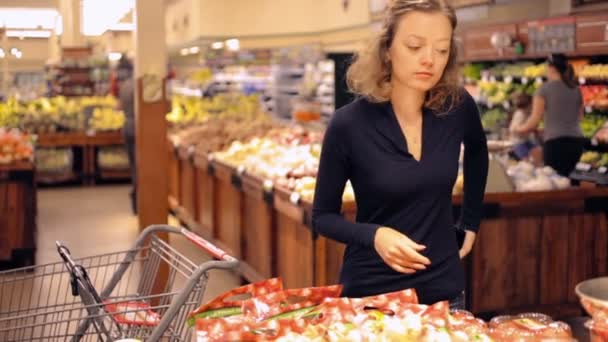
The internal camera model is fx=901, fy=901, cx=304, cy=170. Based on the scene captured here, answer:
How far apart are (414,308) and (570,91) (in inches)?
246

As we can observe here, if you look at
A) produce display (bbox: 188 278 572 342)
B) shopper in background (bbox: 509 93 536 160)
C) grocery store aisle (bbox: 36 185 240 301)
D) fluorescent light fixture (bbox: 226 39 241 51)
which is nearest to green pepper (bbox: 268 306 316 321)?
produce display (bbox: 188 278 572 342)

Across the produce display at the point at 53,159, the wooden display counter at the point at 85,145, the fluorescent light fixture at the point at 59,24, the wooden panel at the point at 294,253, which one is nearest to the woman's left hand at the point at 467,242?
the wooden panel at the point at 294,253

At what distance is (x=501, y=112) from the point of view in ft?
35.5

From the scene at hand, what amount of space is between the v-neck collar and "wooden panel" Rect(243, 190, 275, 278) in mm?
3876

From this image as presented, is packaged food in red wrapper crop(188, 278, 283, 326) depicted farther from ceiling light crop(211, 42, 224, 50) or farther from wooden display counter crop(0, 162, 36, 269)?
ceiling light crop(211, 42, 224, 50)

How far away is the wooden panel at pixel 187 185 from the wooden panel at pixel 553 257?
4.51 m

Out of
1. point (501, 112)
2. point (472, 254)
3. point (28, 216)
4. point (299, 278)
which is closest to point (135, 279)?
point (28, 216)

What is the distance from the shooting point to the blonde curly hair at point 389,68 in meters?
2.29

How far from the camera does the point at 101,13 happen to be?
1510 cm

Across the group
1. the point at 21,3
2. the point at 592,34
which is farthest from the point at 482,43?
the point at 21,3

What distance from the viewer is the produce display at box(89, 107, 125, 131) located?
13.6 meters

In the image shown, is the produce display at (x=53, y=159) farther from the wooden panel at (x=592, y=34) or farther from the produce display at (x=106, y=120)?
the wooden panel at (x=592, y=34)

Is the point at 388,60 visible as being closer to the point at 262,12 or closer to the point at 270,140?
the point at 270,140

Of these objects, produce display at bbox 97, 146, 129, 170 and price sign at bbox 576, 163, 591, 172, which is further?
produce display at bbox 97, 146, 129, 170
